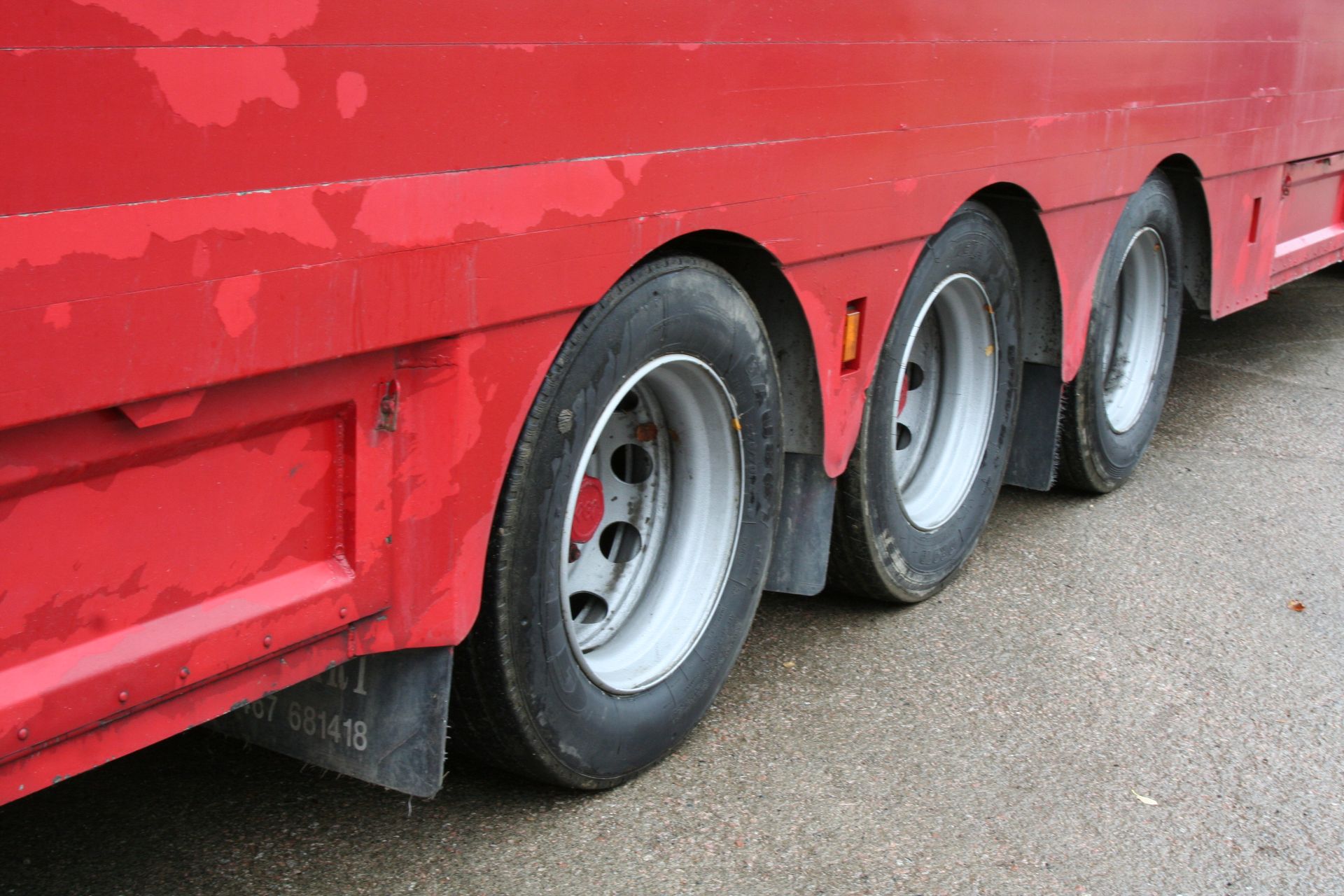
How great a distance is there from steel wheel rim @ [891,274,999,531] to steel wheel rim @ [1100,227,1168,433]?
3.46 ft

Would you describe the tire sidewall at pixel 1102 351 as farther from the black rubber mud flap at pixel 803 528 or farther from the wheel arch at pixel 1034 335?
the black rubber mud flap at pixel 803 528

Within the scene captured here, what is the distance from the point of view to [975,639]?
3.68 m

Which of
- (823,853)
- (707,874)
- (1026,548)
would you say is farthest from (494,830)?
(1026,548)

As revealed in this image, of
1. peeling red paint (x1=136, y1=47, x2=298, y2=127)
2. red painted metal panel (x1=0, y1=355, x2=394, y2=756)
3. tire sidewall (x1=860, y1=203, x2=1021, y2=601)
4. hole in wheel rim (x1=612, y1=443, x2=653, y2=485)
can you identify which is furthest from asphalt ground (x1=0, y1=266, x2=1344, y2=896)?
peeling red paint (x1=136, y1=47, x2=298, y2=127)

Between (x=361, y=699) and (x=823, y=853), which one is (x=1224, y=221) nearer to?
(x=823, y=853)

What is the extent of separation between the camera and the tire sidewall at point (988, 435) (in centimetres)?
340

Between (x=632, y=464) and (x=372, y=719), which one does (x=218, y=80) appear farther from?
(x=632, y=464)

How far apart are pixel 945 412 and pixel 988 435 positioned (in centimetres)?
14

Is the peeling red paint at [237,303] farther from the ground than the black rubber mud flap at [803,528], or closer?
farther from the ground

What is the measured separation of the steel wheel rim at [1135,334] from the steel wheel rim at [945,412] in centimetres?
105

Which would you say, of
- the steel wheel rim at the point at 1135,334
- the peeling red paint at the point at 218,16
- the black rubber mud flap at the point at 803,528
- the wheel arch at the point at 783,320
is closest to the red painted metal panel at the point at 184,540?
the peeling red paint at the point at 218,16

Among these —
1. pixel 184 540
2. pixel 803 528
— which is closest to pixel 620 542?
pixel 803 528

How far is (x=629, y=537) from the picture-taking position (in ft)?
9.91

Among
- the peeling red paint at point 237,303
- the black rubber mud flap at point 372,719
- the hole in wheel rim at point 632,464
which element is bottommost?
the black rubber mud flap at point 372,719
